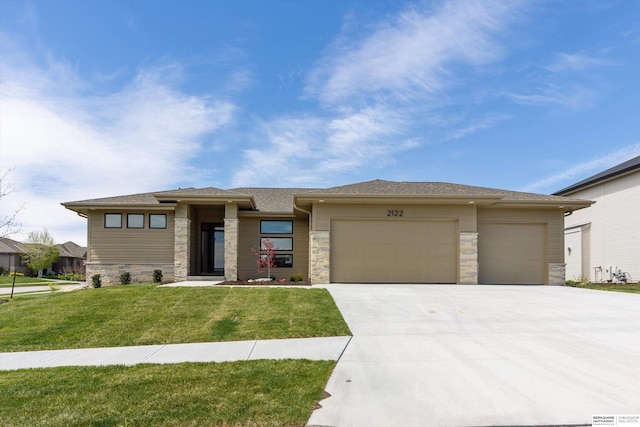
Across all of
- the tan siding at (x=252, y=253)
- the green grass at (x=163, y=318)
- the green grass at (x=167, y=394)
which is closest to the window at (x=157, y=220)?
the tan siding at (x=252, y=253)

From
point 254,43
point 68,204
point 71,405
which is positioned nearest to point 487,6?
point 254,43

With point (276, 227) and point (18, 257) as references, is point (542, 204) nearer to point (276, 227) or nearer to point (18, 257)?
point (276, 227)

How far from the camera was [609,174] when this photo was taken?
2353 centimetres

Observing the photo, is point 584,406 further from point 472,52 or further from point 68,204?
point 68,204

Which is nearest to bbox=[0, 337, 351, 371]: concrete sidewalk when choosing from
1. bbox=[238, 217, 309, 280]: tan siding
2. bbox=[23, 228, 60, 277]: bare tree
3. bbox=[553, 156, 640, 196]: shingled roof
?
bbox=[238, 217, 309, 280]: tan siding

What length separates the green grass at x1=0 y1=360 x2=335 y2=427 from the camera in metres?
4.22

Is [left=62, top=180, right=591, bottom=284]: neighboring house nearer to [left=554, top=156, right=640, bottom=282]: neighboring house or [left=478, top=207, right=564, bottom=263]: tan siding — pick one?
[left=478, top=207, right=564, bottom=263]: tan siding

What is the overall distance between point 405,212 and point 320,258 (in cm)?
407

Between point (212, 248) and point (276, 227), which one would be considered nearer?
point (276, 227)

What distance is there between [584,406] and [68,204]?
69.6 feet

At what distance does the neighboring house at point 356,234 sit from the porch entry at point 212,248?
3.25 feet

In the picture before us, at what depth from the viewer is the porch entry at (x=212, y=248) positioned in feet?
70.2

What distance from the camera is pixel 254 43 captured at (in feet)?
44.8

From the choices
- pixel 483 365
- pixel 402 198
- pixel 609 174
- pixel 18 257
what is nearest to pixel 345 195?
pixel 402 198
